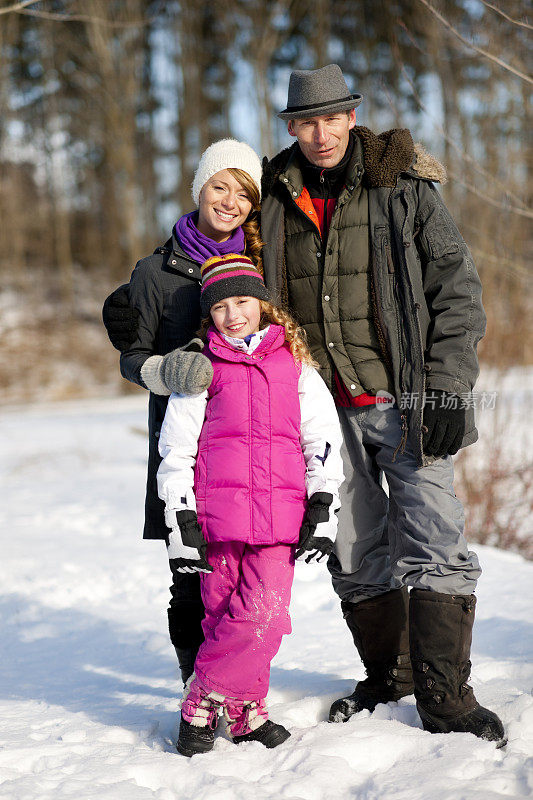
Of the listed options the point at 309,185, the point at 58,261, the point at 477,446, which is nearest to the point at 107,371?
the point at 58,261

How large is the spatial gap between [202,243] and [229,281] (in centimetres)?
29

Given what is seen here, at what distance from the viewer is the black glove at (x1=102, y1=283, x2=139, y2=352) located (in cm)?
263

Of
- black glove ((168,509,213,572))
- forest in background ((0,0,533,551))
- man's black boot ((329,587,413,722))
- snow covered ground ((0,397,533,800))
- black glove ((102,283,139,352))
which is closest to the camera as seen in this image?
snow covered ground ((0,397,533,800))

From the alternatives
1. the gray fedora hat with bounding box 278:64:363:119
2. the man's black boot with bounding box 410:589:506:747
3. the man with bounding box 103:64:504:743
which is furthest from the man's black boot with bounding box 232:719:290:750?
the gray fedora hat with bounding box 278:64:363:119

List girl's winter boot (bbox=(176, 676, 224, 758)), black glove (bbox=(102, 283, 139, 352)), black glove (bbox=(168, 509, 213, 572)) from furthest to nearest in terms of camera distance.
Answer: black glove (bbox=(102, 283, 139, 352)) → girl's winter boot (bbox=(176, 676, 224, 758)) → black glove (bbox=(168, 509, 213, 572))

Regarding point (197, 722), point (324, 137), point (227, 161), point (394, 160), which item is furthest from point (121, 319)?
point (197, 722)

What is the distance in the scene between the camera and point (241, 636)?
238 cm

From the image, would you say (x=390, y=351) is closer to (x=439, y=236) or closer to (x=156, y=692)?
(x=439, y=236)

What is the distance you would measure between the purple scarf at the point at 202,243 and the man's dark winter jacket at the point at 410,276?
0.23m

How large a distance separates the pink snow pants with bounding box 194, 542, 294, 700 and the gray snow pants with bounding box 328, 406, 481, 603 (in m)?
0.36

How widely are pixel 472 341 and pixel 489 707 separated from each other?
1.25m

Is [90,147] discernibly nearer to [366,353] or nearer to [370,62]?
[370,62]

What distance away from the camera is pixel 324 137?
8.27 feet

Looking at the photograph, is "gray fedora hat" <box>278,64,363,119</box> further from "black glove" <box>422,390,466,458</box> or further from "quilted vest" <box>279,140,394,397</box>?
"black glove" <box>422,390,466,458</box>
